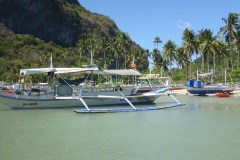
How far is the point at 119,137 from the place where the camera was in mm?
21156

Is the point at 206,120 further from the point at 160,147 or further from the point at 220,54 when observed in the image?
the point at 220,54

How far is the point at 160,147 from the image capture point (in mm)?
18281

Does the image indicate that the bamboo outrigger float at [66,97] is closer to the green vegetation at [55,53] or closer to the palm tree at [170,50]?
the green vegetation at [55,53]

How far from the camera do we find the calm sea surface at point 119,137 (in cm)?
1685

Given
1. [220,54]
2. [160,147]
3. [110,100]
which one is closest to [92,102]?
[110,100]

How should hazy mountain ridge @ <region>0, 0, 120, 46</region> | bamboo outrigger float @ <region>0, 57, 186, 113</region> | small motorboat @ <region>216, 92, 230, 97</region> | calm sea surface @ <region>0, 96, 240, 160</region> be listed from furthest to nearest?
hazy mountain ridge @ <region>0, 0, 120, 46</region> < small motorboat @ <region>216, 92, 230, 97</region> < bamboo outrigger float @ <region>0, 57, 186, 113</region> < calm sea surface @ <region>0, 96, 240, 160</region>

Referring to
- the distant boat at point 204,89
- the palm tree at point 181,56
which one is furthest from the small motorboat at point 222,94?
the palm tree at point 181,56

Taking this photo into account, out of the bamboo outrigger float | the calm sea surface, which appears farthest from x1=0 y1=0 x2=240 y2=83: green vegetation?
the calm sea surface

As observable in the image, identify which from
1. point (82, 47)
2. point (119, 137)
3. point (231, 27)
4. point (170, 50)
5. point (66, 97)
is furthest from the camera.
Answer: point (82, 47)

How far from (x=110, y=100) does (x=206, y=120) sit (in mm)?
14068

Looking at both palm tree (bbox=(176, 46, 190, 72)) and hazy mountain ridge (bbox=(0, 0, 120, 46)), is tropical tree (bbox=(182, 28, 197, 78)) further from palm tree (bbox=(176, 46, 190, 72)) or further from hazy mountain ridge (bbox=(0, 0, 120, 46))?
hazy mountain ridge (bbox=(0, 0, 120, 46))

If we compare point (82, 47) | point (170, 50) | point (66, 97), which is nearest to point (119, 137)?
point (66, 97)

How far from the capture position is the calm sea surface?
16848 mm

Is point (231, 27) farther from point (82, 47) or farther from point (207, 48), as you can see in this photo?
point (82, 47)
